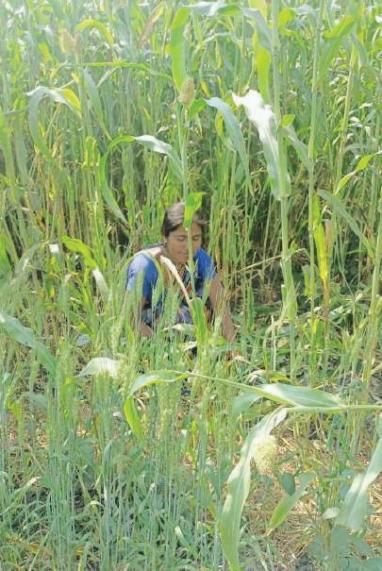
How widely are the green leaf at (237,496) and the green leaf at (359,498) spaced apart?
12cm

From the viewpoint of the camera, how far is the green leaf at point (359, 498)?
100cm

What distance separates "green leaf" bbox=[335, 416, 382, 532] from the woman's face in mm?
1185

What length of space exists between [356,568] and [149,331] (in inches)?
31.4

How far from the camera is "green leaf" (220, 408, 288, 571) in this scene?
1.02 meters

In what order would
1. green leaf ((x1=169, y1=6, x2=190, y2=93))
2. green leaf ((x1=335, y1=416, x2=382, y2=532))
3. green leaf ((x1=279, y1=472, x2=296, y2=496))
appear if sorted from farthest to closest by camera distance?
green leaf ((x1=169, y1=6, x2=190, y2=93)), green leaf ((x1=279, y1=472, x2=296, y2=496)), green leaf ((x1=335, y1=416, x2=382, y2=532))

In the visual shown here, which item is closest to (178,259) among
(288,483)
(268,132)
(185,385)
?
(185,385)

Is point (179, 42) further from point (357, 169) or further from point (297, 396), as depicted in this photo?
point (297, 396)

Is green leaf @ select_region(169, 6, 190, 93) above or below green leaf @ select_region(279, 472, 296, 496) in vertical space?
above

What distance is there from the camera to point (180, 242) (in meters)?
2.18

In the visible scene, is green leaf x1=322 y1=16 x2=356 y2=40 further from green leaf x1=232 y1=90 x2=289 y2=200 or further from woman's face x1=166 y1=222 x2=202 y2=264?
woman's face x1=166 y1=222 x2=202 y2=264

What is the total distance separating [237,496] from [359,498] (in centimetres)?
16

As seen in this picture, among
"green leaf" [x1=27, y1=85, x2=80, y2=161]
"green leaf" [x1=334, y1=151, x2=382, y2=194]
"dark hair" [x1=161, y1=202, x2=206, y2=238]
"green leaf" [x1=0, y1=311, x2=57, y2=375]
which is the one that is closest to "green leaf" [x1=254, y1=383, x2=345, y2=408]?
"green leaf" [x1=0, y1=311, x2=57, y2=375]

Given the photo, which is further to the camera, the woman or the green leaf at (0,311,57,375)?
the woman

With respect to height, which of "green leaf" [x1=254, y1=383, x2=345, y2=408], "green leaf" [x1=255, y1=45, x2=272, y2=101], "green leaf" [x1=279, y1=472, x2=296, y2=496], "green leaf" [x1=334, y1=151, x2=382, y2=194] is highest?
"green leaf" [x1=255, y1=45, x2=272, y2=101]
